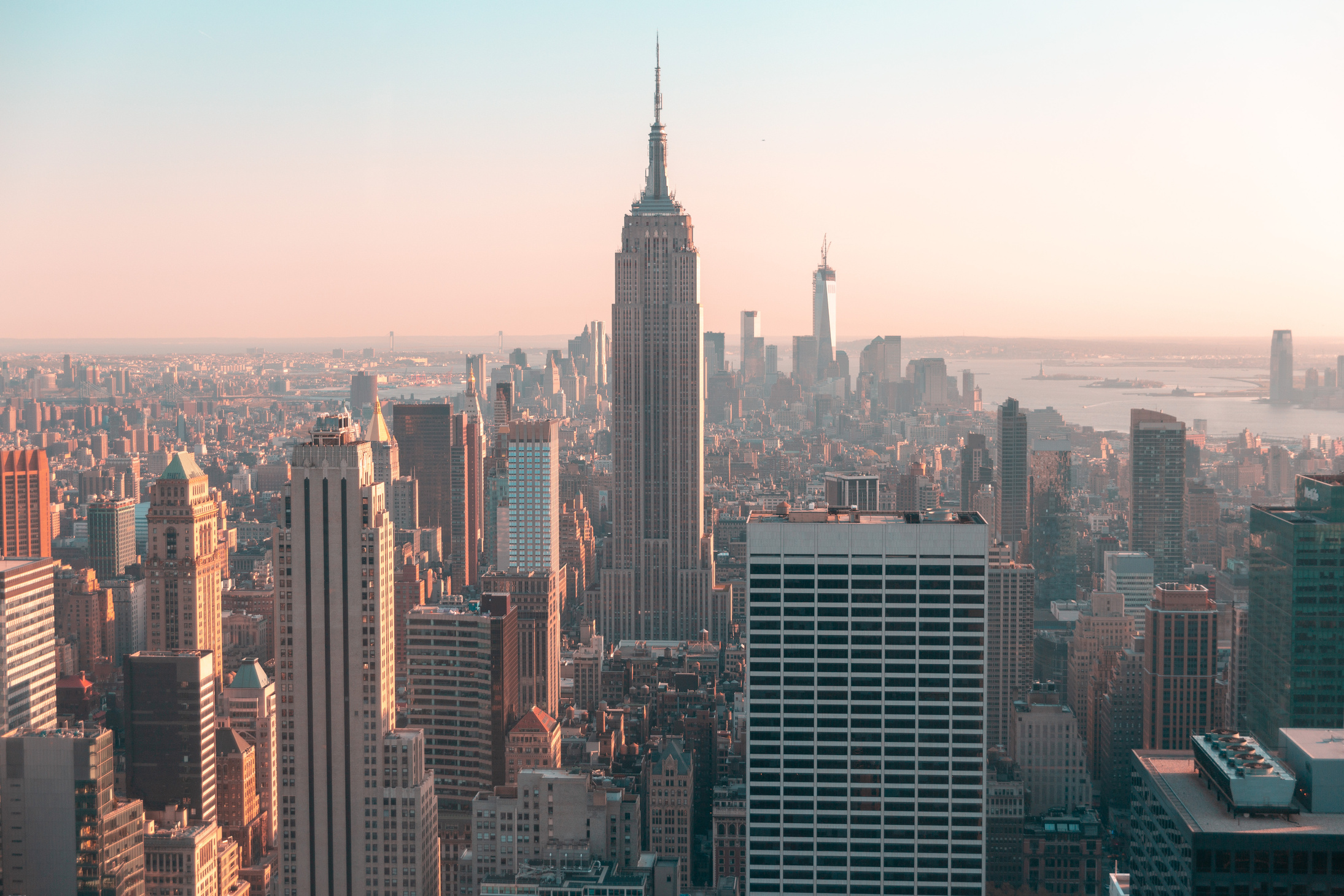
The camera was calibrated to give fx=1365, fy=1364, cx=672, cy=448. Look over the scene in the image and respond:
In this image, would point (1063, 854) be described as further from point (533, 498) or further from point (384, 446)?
point (533, 498)

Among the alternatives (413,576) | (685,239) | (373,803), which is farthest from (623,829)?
(685,239)

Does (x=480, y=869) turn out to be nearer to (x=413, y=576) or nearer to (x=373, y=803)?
(x=373, y=803)

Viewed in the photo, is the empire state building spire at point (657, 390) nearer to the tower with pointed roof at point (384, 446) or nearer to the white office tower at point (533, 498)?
the white office tower at point (533, 498)

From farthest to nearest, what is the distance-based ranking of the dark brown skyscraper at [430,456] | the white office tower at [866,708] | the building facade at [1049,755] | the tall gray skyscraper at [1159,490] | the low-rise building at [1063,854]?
the dark brown skyscraper at [430,456]
the tall gray skyscraper at [1159,490]
the building facade at [1049,755]
the low-rise building at [1063,854]
the white office tower at [866,708]

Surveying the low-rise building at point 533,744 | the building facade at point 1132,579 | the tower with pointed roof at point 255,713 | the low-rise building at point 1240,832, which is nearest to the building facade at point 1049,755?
the building facade at point 1132,579

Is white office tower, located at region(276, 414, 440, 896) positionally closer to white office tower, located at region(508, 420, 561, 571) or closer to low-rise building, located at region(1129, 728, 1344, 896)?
low-rise building, located at region(1129, 728, 1344, 896)

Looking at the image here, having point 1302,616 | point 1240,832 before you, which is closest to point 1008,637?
point 1302,616
